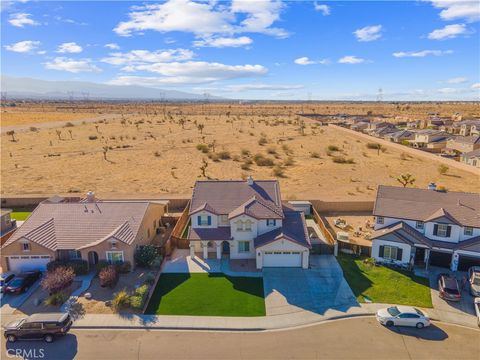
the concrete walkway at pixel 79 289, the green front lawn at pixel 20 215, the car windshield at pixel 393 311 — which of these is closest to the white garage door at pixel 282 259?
the car windshield at pixel 393 311

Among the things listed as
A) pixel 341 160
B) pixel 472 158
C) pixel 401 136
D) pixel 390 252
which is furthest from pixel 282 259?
pixel 401 136

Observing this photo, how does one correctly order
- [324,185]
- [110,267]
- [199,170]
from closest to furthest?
[110,267] < [324,185] < [199,170]

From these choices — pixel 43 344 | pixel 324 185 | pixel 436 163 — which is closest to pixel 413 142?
pixel 436 163

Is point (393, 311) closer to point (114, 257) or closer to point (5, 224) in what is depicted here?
point (114, 257)

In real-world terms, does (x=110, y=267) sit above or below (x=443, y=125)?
below

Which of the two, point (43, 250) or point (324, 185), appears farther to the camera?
point (324, 185)

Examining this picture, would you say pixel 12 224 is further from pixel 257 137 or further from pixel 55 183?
pixel 257 137

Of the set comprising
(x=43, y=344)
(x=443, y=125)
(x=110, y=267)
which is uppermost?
(x=443, y=125)
